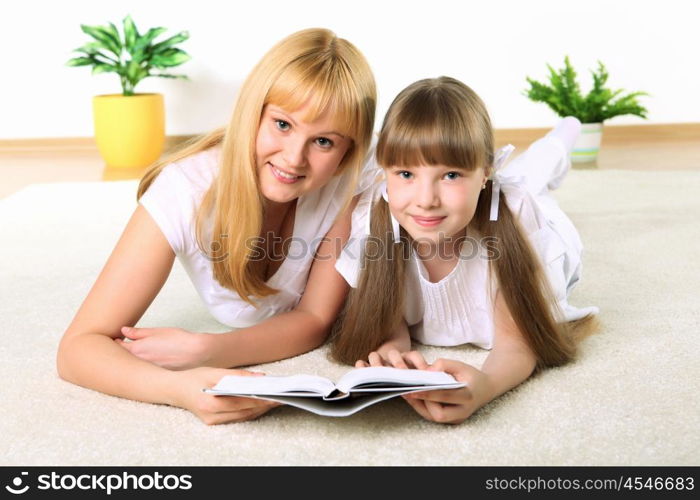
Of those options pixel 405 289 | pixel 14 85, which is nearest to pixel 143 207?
pixel 405 289

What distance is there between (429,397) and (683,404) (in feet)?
1.43

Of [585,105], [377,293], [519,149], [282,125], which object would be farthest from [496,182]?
[519,149]

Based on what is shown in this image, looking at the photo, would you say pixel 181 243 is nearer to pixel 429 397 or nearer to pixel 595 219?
pixel 429 397

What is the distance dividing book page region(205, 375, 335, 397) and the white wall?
306cm

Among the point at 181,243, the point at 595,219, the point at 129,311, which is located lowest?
the point at 595,219

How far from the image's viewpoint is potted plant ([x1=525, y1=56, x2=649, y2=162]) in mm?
3639

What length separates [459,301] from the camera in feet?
5.26

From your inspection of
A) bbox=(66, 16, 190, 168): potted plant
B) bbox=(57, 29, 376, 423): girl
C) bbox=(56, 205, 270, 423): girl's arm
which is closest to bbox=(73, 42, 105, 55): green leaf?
bbox=(66, 16, 190, 168): potted plant

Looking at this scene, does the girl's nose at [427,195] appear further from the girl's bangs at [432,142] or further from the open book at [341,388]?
the open book at [341,388]

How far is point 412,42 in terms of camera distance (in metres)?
4.10

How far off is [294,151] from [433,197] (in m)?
0.25

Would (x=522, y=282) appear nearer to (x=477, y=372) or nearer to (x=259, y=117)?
(x=477, y=372)

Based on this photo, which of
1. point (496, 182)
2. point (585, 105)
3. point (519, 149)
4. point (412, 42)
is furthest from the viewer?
point (412, 42)

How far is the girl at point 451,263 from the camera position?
1386 millimetres
